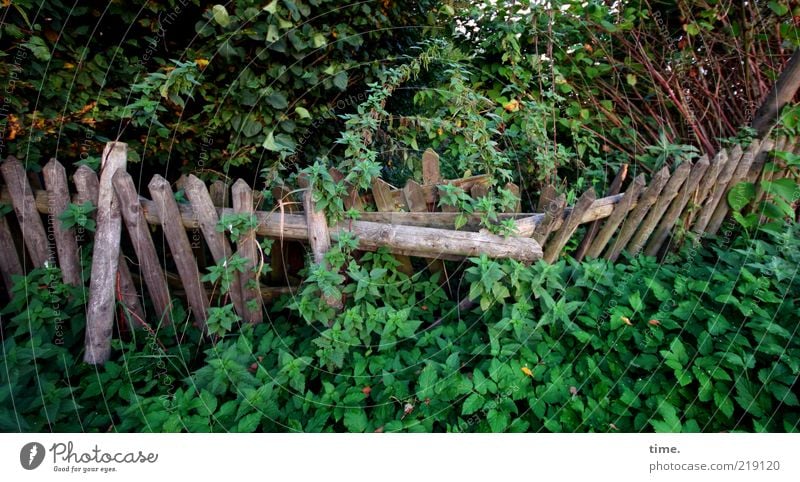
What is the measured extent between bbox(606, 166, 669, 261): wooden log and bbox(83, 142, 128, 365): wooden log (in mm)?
3357

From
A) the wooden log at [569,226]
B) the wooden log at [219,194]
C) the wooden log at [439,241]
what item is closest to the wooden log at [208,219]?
the wooden log at [219,194]

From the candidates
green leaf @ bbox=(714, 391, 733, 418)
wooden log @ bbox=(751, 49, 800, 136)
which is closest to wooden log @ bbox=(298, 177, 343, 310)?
green leaf @ bbox=(714, 391, 733, 418)

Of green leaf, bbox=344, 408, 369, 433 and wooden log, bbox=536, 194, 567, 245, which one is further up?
wooden log, bbox=536, 194, 567, 245

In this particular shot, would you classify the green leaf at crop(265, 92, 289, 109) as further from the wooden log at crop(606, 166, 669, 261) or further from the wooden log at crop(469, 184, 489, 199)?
the wooden log at crop(606, 166, 669, 261)

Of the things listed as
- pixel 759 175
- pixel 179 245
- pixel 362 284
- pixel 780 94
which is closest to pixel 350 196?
pixel 362 284

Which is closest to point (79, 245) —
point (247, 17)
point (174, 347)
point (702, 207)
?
point (174, 347)

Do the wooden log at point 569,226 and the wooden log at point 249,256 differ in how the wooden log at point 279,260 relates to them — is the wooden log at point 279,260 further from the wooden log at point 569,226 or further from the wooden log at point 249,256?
the wooden log at point 569,226

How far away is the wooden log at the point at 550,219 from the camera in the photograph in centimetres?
264

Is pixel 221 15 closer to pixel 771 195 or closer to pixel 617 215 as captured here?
pixel 617 215

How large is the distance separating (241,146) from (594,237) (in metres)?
2.69

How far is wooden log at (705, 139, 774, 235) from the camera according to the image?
11.1 feet

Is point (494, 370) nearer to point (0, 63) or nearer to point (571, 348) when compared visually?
point (571, 348)

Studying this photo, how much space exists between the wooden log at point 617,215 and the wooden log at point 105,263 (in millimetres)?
3166

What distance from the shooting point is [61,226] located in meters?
2.74
